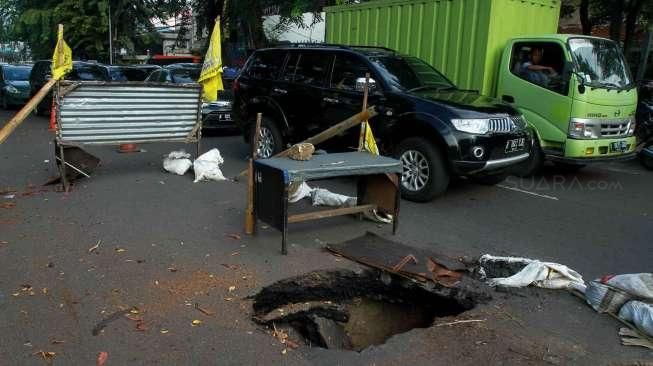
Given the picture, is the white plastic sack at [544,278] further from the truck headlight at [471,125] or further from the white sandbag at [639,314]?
the truck headlight at [471,125]

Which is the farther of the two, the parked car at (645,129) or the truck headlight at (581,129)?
the parked car at (645,129)

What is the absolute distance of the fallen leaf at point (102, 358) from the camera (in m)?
3.37

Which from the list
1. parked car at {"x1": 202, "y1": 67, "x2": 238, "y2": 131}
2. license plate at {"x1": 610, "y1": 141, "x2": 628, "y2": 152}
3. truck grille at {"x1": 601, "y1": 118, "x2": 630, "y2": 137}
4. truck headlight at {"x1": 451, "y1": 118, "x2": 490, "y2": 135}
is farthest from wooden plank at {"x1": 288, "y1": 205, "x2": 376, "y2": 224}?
parked car at {"x1": 202, "y1": 67, "x2": 238, "y2": 131}

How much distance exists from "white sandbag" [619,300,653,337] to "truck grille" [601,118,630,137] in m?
5.21

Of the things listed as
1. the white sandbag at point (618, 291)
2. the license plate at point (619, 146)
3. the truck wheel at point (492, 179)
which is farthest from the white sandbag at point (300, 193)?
the license plate at point (619, 146)

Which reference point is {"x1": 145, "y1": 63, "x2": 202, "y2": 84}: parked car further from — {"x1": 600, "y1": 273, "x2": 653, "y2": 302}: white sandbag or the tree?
{"x1": 600, "y1": 273, "x2": 653, "y2": 302}: white sandbag

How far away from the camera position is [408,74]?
797cm

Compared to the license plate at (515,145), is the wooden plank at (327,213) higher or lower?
lower

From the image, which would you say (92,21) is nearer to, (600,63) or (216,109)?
(216,109)

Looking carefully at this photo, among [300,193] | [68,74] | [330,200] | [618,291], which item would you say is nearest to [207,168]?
[300,193]

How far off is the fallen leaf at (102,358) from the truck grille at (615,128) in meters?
7.65

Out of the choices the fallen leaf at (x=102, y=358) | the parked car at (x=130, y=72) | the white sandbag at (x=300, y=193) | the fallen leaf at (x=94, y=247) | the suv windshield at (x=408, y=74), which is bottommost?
the fallen leaf at (x=94, y=247)

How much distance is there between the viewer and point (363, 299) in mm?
4781

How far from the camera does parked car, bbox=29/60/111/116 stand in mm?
15602
